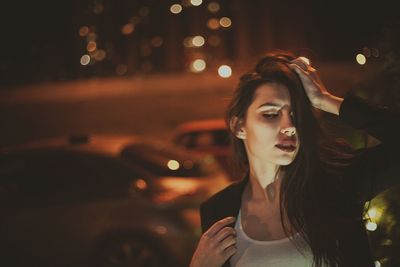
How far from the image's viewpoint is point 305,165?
244 centimetres

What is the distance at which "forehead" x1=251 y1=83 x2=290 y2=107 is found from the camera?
8.12 ft

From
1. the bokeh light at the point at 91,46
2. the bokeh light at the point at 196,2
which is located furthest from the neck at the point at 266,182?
the bokeh light at the point at 196,2

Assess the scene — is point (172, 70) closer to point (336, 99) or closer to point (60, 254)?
point (60, 254)

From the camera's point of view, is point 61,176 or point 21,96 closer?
point 61,176

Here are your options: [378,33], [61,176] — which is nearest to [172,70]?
[61,176]

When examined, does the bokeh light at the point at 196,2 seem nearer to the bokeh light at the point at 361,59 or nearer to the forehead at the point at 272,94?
the bokeh light at the point at 361,59

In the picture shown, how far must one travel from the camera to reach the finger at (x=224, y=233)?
240 centimetres

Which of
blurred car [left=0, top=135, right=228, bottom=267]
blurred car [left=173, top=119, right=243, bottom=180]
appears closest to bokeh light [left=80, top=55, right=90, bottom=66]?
blurred car [left=173, top=119, right=243, bottom=180]

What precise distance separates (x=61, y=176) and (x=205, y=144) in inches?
141

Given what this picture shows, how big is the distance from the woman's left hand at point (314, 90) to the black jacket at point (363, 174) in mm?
52

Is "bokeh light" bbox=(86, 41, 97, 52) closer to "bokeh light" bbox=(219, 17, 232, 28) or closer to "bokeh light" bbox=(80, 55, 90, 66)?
"bokeh light" bbox=(80, 55, 90, 66)

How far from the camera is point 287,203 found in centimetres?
246

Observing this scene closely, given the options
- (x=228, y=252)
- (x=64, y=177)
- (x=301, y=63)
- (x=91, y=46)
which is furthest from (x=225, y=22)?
(x=228, y=252)

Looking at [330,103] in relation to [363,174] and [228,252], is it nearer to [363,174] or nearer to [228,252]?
[363,174]
